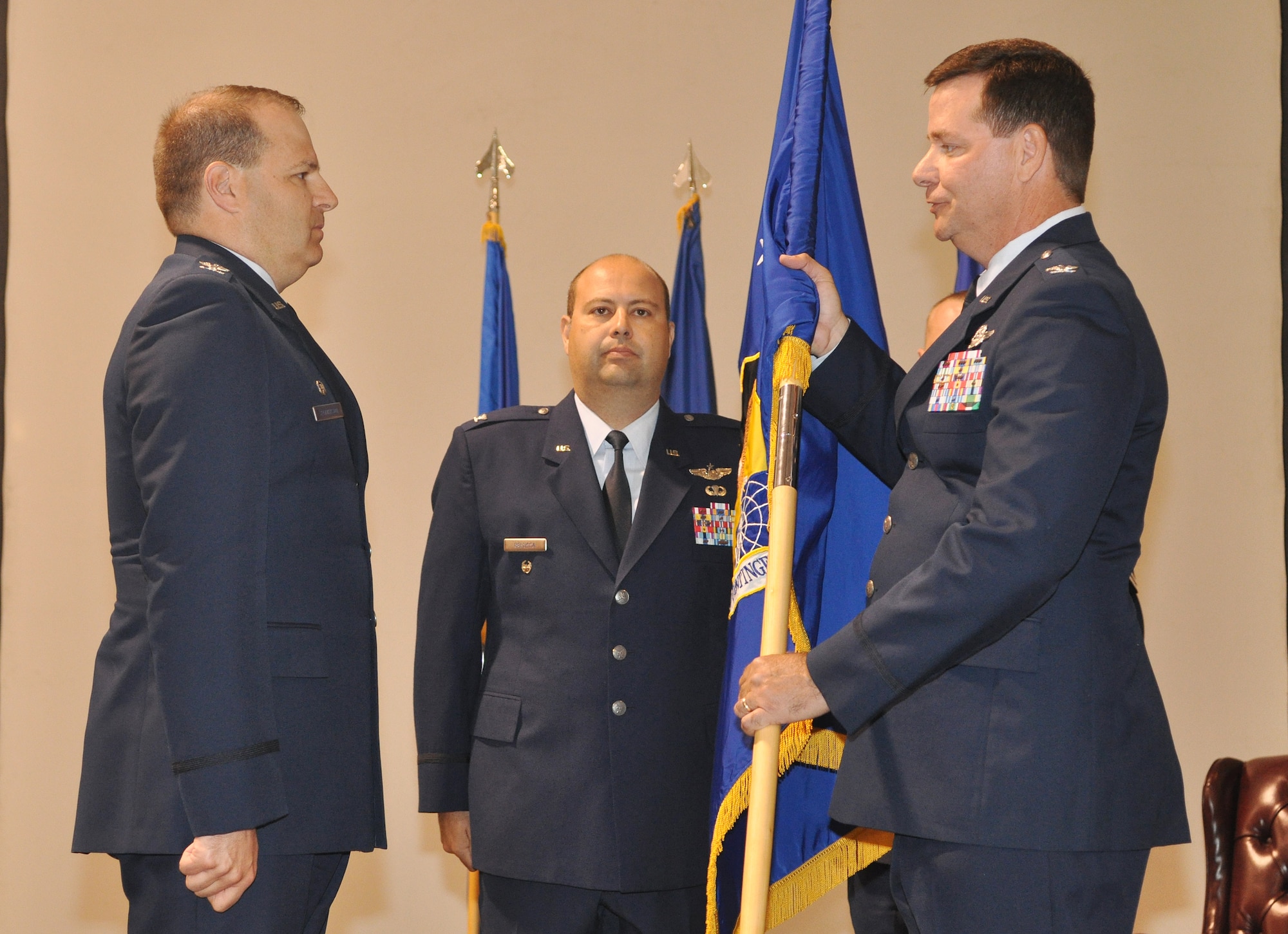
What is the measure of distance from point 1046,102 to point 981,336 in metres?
0.40

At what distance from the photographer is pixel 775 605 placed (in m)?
1.85

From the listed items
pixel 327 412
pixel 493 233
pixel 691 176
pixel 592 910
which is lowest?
pixel 592 910

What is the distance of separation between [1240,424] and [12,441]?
4.45m

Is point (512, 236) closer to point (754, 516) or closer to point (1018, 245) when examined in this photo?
point (754, 516)

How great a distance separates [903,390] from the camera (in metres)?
1.81

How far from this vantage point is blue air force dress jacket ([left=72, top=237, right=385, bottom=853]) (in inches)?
58.5

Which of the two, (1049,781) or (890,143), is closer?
(1049,781)

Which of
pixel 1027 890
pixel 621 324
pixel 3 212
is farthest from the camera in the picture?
pixel 3 212

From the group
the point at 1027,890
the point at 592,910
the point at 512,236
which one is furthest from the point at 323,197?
the point at 512,236

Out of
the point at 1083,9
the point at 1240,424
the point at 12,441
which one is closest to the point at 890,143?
the point at 1083,9

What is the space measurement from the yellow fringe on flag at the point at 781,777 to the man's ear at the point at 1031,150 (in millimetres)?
472

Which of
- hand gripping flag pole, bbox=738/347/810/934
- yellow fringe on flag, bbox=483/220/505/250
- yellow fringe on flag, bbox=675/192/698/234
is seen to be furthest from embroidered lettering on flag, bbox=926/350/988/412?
yellow fringe on flag, bbox=483/220/505/250

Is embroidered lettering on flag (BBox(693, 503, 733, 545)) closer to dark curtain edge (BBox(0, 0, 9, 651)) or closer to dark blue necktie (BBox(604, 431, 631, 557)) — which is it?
dark blue necktie (BBox(604, 431, 631, 557))

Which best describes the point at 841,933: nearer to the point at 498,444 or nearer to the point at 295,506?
the point at 498,444
